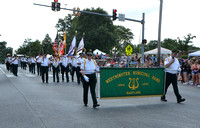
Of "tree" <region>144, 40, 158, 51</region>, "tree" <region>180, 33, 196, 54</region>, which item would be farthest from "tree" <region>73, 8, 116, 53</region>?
"tree" <region>144, 40, 158, 51</region>

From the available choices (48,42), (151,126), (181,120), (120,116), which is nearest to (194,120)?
(181,120)

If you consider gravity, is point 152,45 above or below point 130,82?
above

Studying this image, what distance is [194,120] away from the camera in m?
5.96

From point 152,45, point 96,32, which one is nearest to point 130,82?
point 96,32

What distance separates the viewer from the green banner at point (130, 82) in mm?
7664

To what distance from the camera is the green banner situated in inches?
302

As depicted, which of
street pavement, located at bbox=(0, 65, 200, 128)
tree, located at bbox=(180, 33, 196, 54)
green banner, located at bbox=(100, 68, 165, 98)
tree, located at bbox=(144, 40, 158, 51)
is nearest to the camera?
street pavement, located at bbox=(0, 65, 200, 128)

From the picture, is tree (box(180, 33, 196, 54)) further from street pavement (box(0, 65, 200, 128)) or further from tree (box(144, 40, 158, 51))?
tree (box(144, 40, 158, 51))

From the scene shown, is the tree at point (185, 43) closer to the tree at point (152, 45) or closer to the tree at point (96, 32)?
the tree at point (96, 32)

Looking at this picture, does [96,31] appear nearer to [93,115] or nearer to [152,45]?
[93,115]

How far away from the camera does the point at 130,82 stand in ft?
26.4

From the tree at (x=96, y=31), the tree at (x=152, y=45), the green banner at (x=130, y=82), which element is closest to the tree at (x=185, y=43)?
the tree at (x=96, y=31)

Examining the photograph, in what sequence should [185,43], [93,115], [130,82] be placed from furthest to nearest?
[185,43] → [130,82] → [93,115]

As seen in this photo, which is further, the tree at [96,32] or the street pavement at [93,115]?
the tree at [96,32]
